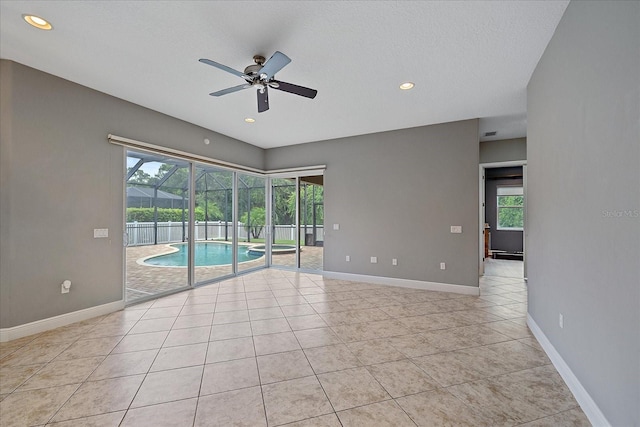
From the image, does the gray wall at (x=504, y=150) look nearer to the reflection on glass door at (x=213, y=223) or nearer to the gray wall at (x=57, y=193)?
the reflection on glass door at (x=213, y=223)

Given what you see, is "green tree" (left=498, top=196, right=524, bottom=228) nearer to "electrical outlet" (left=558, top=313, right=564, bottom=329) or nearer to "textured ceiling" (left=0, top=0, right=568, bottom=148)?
"textured ceiling" (left=0, top=0, right=568, bottom=148)

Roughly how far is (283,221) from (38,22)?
4866 millimetres

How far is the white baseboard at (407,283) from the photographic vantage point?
14.5ft

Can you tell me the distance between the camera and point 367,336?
2887mm

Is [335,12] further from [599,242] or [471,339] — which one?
[471,339]

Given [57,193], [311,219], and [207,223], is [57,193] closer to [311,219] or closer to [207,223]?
[207,223]

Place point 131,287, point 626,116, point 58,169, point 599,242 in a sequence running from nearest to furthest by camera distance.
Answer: point 626,116, point 599,242, point 58,169, point 131,287

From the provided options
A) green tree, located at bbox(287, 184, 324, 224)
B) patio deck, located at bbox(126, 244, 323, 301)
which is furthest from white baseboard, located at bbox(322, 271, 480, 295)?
green tree, located at bbox(287, 184, 324, 224)

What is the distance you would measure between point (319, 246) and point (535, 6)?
548 cm

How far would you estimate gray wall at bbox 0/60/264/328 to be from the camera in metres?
2.82

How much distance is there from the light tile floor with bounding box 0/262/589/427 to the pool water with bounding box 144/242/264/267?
4.22 feet

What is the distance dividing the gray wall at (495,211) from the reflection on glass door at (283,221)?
5663 millimetres

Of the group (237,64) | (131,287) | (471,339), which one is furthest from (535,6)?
(131,287)

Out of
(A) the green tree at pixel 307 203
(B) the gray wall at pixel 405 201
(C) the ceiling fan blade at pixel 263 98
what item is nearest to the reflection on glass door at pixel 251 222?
(A) the green tree at pixel 307 203
